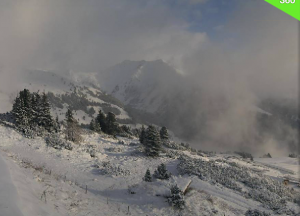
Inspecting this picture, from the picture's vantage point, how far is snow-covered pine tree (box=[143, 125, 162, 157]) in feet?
126

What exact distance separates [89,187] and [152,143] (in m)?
18.1

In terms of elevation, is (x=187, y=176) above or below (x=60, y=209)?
above

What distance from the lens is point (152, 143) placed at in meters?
39.0

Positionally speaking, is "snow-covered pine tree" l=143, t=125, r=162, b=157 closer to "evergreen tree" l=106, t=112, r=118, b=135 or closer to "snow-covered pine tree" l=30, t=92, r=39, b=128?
"snow-covered pine tree" l=30, t=92, r=39, b=128

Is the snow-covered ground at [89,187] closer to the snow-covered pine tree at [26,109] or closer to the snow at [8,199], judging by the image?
the snow at [8,199]

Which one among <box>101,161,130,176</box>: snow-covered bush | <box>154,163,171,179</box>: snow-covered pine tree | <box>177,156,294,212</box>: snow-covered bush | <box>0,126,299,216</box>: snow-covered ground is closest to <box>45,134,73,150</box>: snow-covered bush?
<box>0,126,299,216</box>: snow-covered ground

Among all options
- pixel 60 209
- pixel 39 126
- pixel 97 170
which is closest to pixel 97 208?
pixel 60 209

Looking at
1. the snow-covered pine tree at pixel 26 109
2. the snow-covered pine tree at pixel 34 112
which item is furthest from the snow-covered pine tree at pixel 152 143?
the snow-covered pine tree at pixel 26 109

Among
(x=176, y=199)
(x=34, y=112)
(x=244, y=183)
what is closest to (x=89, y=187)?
(x=176, y=199)

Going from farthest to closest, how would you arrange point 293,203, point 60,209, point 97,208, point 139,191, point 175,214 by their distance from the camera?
point 293,203 → point 139,191 → point 175,214 → point 97,208 → point 60,209

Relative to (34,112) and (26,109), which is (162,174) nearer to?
(26,109)

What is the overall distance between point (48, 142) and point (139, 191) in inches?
739

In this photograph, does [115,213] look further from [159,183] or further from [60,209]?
[159,183]

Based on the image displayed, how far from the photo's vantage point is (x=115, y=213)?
53.5 ft
